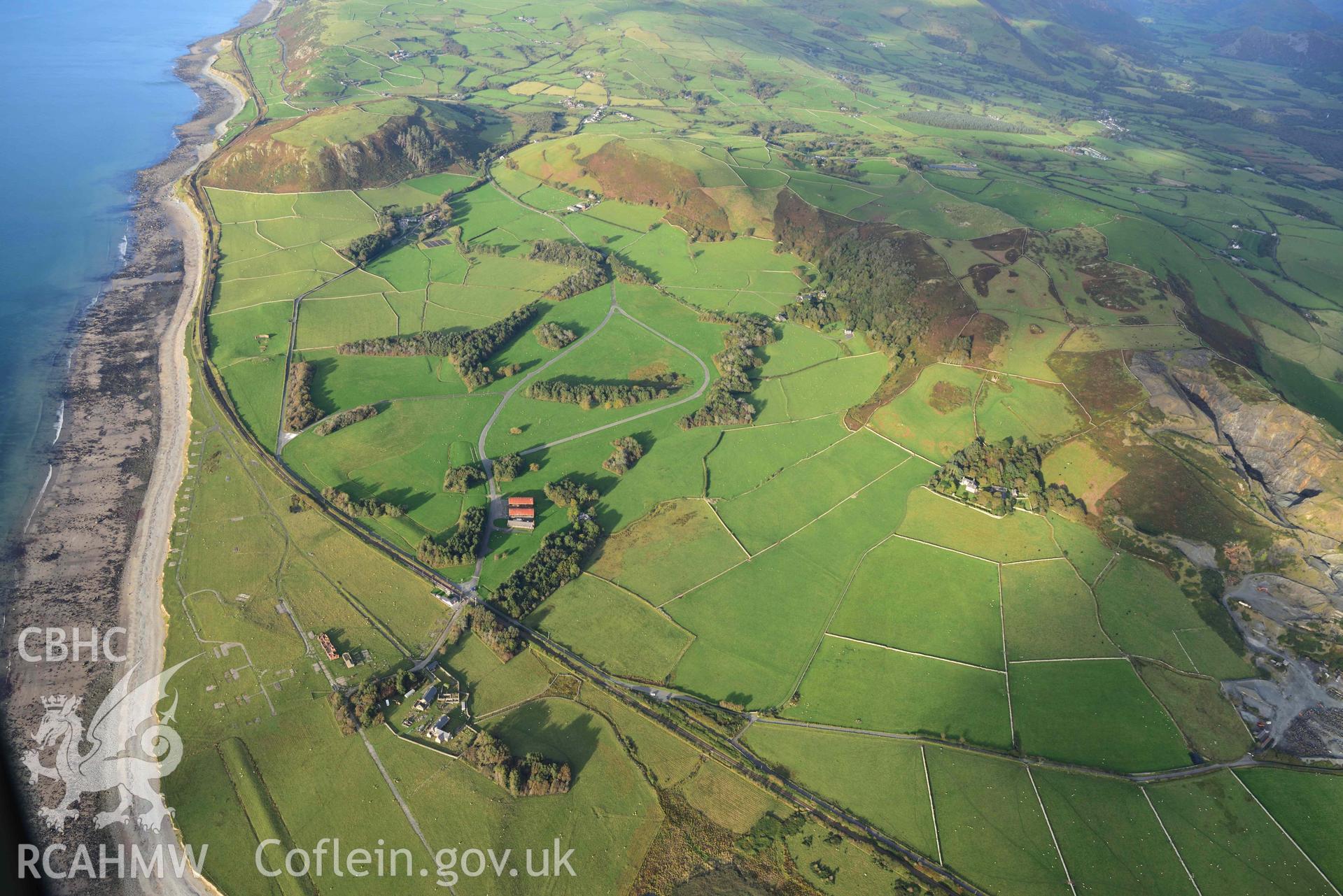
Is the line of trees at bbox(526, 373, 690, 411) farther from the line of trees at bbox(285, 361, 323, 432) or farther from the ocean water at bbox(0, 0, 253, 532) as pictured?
the ocean water at bbox(0, 0, 253, 532)

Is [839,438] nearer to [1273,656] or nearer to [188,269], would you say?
[1273,656]

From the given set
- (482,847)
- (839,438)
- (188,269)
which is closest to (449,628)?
(482,847)

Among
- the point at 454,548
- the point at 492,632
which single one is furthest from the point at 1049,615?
the point at 454,548

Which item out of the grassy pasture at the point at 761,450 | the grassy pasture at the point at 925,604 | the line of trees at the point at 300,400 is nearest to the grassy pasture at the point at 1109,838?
the grassy pasture at the point at 925,604

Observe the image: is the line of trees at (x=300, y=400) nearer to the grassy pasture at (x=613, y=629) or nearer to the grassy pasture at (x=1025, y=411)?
the grassy pasture at (x=613, y=629)

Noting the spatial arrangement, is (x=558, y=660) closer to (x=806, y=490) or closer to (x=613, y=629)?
(x=613, y=629)

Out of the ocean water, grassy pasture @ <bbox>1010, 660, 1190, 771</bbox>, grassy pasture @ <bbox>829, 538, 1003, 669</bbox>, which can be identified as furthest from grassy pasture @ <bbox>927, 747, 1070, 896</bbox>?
the ocean water
